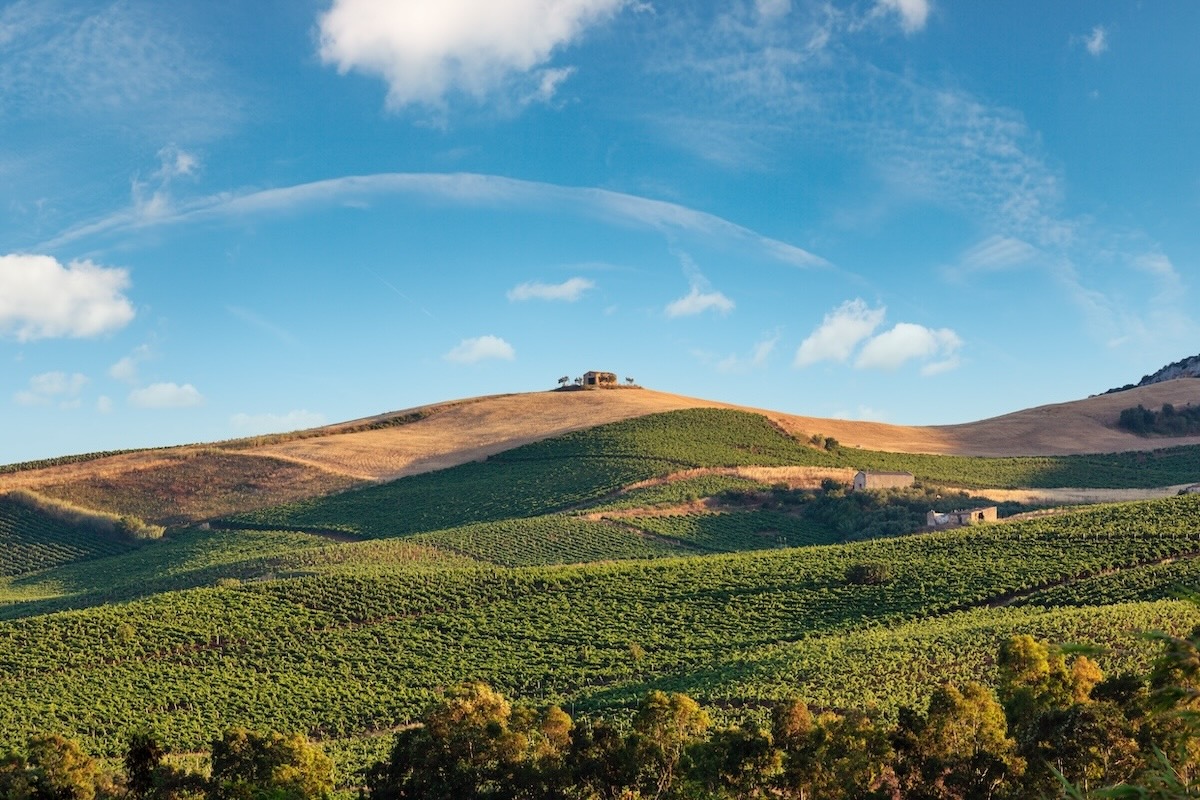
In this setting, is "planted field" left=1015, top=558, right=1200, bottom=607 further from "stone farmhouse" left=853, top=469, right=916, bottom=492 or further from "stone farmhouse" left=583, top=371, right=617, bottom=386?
"stone farmhouse" left=583, top=371, right=617, bottom=386

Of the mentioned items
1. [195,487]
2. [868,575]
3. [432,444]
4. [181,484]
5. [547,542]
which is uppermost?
[432,444]

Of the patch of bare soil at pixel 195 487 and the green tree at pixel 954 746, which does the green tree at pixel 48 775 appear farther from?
the patch of bare soil at pixel 195 487

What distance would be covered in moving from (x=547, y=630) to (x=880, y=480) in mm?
47015

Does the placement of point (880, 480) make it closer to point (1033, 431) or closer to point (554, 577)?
point (554, 577)

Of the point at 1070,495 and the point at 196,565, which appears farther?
the point at 1070,495

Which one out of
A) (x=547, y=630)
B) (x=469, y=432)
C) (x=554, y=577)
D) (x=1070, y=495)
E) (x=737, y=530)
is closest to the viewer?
(x=547, y=630)

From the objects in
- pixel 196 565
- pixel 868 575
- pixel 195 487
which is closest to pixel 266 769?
pixel 868 575

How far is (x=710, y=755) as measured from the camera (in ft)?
94.8

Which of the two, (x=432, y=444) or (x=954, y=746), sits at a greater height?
(x=432, y=444)

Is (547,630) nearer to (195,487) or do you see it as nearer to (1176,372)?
(195,487)

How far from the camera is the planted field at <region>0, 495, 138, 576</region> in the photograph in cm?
8856

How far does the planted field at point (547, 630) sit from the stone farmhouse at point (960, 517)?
10.7 m

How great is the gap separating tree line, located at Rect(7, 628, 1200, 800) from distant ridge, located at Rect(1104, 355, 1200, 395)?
152808 mm

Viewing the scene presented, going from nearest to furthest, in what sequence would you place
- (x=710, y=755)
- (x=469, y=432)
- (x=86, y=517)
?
1. (x=710, y=755)
2. (x=86, y=517)
3. (x=469, y=432)
